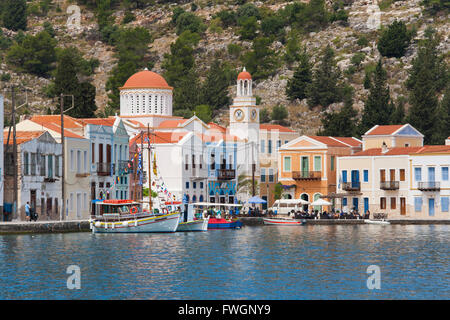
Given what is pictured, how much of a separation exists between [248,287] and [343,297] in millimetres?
4722

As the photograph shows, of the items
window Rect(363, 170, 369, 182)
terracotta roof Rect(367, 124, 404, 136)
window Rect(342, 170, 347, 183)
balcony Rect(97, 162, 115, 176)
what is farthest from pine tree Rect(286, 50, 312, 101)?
balcony Rect(97, 162, 115, 176)

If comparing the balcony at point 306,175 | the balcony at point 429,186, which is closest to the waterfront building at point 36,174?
the balcony at point 306,175

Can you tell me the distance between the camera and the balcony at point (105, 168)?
8456 centimetres

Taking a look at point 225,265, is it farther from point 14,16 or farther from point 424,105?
point 14,16

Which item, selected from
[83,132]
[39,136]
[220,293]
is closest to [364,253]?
[220,293]

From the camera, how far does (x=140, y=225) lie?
235ft

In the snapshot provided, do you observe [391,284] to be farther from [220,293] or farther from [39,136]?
[39,136]

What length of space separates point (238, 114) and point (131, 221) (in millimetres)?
43089

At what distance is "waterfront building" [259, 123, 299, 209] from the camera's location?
109 meters

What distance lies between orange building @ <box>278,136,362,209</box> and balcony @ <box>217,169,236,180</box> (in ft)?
16.3

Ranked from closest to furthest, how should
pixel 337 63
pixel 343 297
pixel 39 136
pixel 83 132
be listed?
pixel 343 297, pixel 39 136, pixel 83 132, pixel 337 63

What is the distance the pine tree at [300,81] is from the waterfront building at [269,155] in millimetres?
28506

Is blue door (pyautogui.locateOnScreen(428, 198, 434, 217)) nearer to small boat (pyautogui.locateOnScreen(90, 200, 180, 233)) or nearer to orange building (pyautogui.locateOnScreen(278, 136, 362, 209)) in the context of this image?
orange building (pyautogui.locateOnScreen(278, 136, 362, 209))
